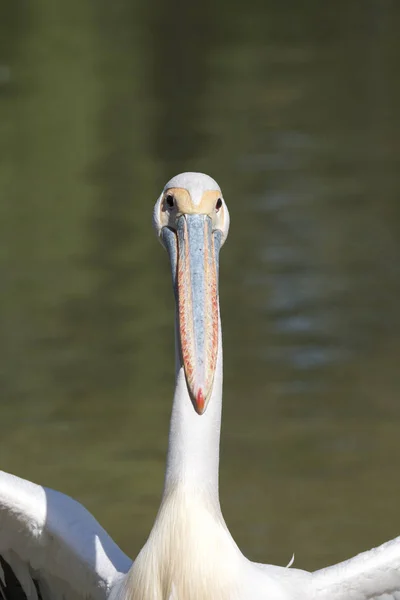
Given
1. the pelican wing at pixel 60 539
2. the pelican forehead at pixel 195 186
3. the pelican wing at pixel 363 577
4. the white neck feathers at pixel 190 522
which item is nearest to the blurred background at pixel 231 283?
the pelican wing at pixel 60 539

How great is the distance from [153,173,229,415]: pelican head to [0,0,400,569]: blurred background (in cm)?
260

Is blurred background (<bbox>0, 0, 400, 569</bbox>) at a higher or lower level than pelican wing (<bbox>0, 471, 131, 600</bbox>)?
higher

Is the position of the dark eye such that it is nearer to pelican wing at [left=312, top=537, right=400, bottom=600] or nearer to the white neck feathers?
the white neck feathers

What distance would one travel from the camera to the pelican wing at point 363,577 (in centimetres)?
382

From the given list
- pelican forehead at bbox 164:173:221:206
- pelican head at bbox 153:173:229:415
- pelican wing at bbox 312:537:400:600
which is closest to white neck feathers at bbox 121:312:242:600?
pelican head at bbox 153:173:229:415

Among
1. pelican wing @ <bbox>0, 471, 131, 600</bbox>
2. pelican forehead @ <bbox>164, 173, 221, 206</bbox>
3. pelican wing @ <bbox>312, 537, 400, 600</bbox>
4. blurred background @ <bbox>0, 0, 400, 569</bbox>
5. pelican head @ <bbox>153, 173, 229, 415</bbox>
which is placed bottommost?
pelican wing @ <bbox>312, 537, 400, 600</bbox>

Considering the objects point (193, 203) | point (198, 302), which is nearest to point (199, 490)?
point (198, 302)

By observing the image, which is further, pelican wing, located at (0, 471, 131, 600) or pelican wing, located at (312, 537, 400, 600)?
pelican wing, located at (0, 471, 131, 600)

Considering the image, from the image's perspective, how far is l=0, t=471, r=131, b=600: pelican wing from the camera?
419 cm

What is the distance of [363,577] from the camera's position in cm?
383

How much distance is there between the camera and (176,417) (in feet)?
11.6

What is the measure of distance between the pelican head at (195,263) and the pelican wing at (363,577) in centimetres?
75

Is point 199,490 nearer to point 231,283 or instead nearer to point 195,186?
point 195,186

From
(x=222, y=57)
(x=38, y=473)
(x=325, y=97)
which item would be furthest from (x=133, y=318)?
(x=222, y=57)
